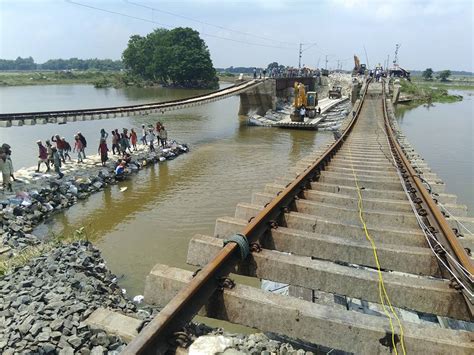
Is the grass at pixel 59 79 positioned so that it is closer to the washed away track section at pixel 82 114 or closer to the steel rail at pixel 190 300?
the washed away track section at pixel 82 114

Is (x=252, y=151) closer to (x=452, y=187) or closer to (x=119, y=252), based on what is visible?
(x=452, y=187)

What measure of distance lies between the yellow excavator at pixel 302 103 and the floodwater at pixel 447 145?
30.9 feet

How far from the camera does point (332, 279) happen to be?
3.58m

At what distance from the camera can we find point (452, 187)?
18.1 meters

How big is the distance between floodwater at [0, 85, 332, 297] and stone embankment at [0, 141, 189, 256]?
0.49 metres

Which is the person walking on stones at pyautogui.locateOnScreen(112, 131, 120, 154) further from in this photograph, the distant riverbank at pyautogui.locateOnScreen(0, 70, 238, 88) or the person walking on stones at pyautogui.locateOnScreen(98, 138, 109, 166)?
the distant riverbank at pyautogui.locateOnScreen(0, 70, 238, 88)

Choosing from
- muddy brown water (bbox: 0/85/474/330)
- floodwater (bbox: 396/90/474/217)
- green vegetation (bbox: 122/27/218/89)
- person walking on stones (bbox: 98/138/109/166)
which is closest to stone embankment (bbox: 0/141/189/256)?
person walking on stones (bbox: 98/138/109/166)

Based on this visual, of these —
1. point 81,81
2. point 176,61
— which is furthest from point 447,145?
point 81,81

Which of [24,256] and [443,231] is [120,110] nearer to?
[24,256]

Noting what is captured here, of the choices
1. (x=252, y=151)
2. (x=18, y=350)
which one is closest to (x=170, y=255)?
(x=18, y=350)

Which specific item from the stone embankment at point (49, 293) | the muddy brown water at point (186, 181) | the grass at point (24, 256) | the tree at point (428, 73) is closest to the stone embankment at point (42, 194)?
the stone embankment at point (49, 293)

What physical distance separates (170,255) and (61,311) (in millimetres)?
5079

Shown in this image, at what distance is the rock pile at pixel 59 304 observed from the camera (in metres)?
4.69

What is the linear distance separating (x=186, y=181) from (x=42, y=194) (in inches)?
255
